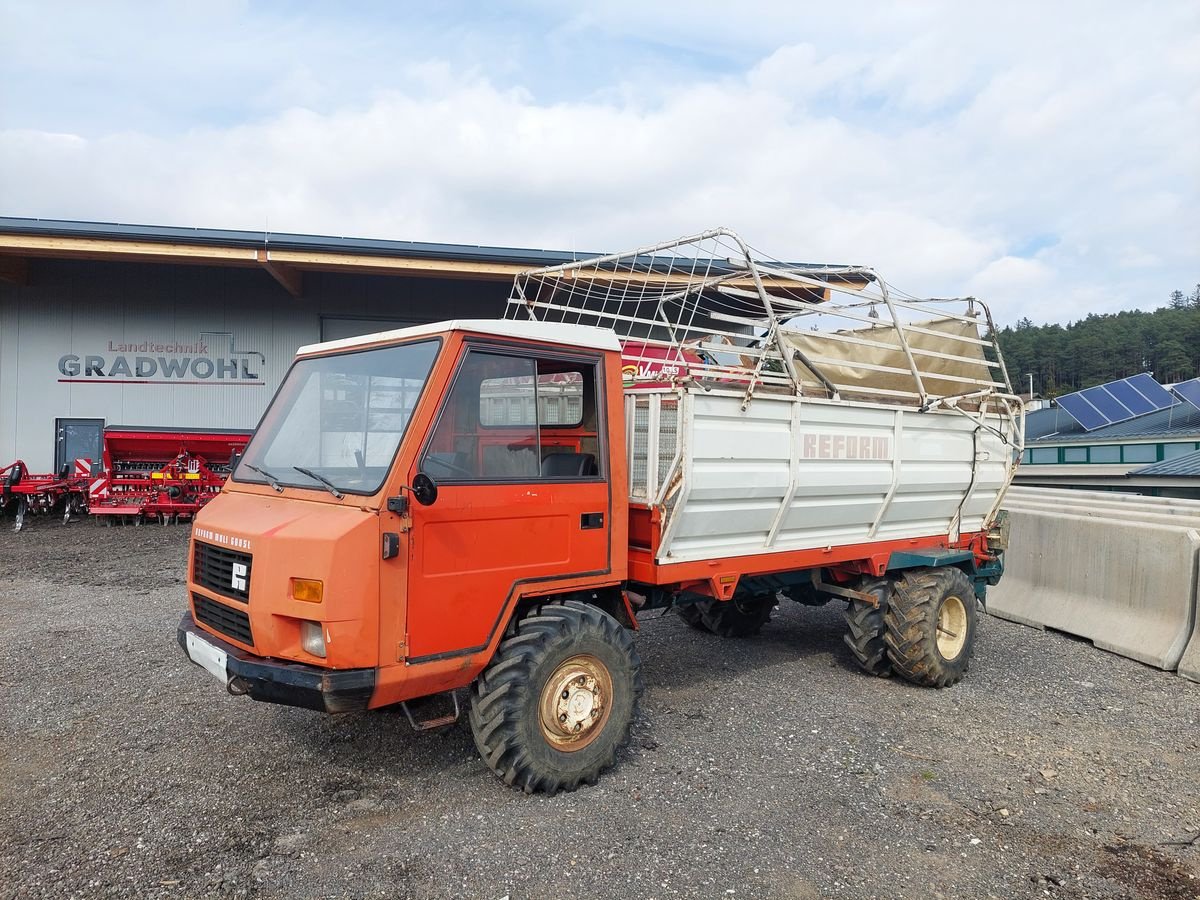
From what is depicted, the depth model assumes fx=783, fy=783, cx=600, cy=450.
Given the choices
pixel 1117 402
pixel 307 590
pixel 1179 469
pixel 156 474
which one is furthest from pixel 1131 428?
pixel 307 590

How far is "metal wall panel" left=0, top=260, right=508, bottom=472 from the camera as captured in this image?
16.9 meters

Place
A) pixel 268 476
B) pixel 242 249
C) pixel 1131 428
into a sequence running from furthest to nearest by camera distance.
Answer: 1. pixel 1131 428
2. pixel 242 249
3. pixel 268 476

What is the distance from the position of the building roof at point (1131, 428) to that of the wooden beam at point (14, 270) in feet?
73.9

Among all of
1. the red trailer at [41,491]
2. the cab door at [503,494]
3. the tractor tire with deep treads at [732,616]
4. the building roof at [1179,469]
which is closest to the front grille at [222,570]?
the cab door at [503,494]

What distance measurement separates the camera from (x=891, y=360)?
6.14 m

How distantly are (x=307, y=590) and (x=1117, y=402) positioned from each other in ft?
82.5

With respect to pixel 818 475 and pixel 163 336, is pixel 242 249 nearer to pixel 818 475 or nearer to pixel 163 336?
pixel 163 336

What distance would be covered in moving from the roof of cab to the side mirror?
750 millimetres

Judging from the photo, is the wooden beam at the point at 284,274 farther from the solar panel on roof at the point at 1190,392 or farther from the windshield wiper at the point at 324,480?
the solar panel on roof at the point at 1190,392

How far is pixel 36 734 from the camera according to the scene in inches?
183

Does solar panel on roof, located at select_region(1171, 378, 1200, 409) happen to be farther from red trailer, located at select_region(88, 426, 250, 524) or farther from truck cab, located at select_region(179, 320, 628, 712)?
red trailer, located at select_region(88, 426, 250, 524)

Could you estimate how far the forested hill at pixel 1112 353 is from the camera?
174 feet

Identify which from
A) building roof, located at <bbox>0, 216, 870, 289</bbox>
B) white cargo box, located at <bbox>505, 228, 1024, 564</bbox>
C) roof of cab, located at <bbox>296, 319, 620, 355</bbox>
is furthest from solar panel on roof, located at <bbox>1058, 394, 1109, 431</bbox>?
roof of cab, located at <bbox>296, 319, 620, 355</bbox>

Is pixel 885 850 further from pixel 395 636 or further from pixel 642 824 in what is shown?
pixel 395 636
